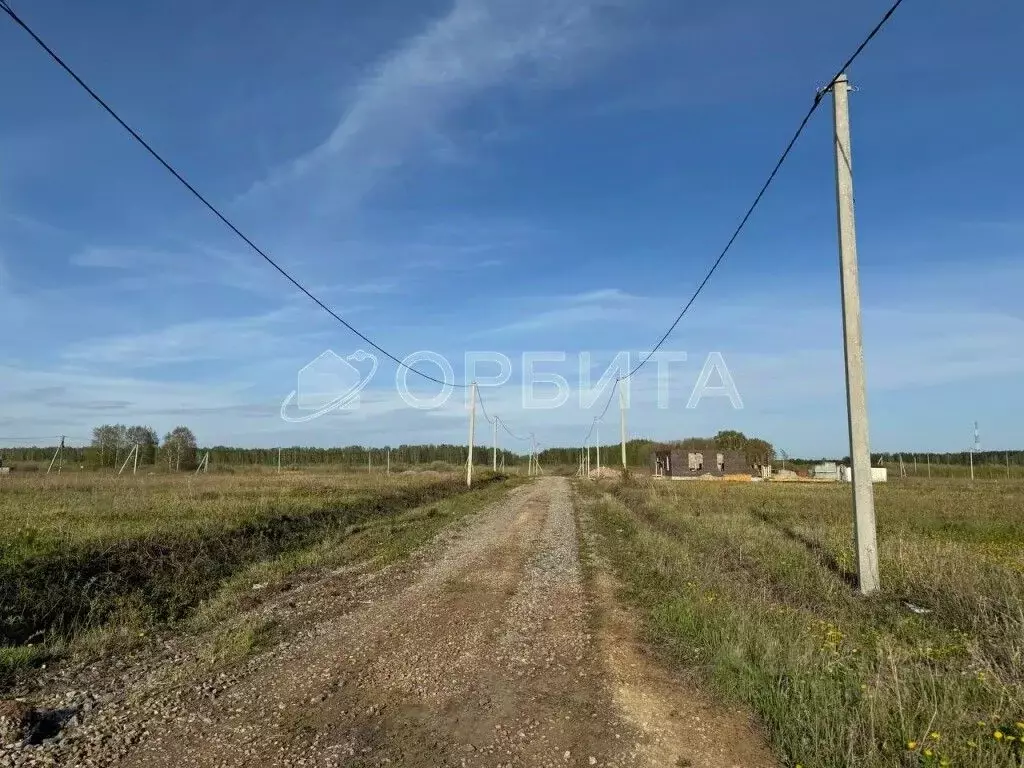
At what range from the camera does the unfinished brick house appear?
74.1 m

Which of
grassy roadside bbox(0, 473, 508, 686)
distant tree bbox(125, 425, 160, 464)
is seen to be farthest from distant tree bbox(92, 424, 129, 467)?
grassy roadside bbox(0, 473, 508, 686)

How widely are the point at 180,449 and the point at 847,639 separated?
7174 cm

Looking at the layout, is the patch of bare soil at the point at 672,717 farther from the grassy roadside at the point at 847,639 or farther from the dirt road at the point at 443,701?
the grassy roadside at the point at 847,639

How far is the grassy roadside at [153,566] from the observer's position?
6.73 m

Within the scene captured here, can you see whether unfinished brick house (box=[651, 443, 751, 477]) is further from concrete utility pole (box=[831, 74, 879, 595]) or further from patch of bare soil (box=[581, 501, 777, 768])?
patch of bare soil (box=[581, 501, 777, 768])

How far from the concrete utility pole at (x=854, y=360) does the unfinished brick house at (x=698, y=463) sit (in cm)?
6461

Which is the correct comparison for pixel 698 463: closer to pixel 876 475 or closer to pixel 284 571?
pixel 876 475

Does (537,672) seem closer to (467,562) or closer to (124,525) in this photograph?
(467,562)

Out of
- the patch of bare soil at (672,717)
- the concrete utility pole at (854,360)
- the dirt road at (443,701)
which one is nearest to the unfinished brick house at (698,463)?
the concrete utility pole at (854,360)

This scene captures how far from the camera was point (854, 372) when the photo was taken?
8.79m

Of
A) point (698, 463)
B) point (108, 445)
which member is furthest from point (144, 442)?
point (698, 463)

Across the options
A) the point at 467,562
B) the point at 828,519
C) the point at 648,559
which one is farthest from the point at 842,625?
the point at 828,519

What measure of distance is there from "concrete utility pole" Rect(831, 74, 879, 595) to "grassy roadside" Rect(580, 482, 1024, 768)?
0.57 m

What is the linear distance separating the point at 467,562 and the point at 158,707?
6.95 meters
